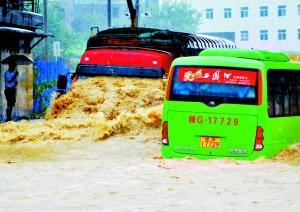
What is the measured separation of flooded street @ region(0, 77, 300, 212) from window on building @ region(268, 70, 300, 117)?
848 mm

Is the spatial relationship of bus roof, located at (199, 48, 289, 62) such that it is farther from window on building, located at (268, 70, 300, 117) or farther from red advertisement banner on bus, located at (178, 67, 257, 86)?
red advertisement banner on bus, located at (178, 67, 257, 86)

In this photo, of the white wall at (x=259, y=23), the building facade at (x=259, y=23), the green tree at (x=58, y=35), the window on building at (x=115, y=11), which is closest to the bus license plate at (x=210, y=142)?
the green tree at (x=58, y=35)

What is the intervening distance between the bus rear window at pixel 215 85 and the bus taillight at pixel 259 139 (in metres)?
0.52

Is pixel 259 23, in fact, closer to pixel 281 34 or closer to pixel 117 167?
pixel 281 34

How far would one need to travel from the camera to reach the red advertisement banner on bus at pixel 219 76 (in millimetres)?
14484

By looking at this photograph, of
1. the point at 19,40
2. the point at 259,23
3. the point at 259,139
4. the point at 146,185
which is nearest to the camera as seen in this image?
the point at 146,185

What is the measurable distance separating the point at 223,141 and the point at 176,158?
99cm

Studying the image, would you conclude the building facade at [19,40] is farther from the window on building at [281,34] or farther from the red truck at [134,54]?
the window on building at [281,34]

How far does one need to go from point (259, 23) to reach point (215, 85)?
103 metres

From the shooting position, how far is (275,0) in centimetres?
11562

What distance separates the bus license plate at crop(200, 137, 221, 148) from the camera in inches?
566

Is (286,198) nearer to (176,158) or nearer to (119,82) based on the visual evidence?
(176,158)

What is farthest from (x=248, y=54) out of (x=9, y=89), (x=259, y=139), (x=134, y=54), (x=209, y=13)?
(x=209, y=13)

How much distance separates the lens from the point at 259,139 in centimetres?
1417
